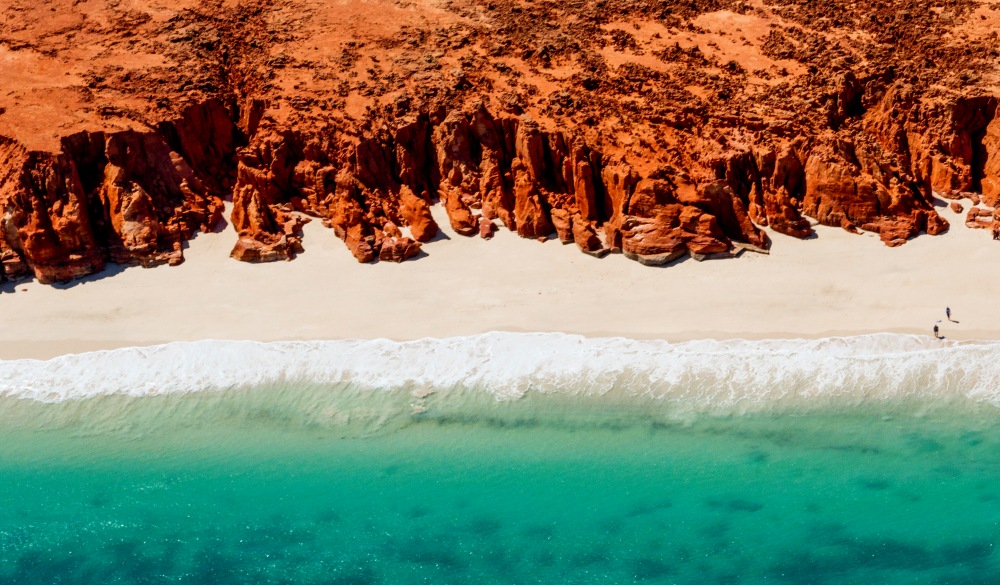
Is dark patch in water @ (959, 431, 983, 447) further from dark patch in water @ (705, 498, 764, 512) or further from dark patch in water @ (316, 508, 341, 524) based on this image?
dark patch in water @ (316, 508, 341, 524)

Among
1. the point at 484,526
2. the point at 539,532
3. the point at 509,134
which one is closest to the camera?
the point at 539,532

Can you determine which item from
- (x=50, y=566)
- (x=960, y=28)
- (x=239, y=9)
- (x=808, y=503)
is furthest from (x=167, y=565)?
(x=960, y=28)

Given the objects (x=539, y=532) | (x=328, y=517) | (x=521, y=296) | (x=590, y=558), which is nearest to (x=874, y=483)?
(x=590, y=558)

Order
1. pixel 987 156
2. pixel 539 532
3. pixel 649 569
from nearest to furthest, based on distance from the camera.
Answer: pixel 649 569 < pixel 539 532 < pixel 987 156

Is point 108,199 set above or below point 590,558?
above

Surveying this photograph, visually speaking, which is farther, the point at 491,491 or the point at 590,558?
the point at 491,491

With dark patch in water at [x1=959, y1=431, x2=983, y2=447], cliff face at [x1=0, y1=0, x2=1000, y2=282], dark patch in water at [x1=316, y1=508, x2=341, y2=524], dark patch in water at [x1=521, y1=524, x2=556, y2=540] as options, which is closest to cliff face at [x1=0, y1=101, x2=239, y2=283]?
cliff face at [x1=0, y1=0, x2=1000, y2=282]

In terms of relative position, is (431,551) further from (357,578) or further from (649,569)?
(649,569)
